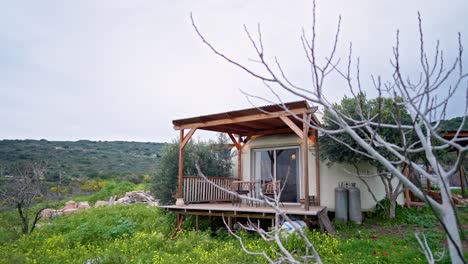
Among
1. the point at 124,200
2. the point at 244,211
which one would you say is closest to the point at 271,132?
the point at 244,211

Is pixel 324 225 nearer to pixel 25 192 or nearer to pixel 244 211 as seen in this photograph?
pixel 244 211

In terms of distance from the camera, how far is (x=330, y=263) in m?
5.04

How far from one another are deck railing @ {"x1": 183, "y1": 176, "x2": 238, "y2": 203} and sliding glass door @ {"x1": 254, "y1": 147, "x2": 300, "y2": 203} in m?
1.27

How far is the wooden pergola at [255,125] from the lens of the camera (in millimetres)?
7043

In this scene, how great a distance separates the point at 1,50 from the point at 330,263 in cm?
1421

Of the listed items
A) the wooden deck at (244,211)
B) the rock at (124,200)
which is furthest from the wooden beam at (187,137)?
the rock at (124,200)

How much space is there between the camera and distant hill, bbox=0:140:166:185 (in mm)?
25031

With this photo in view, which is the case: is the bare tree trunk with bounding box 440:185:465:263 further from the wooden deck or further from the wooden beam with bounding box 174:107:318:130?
the wooden beam with bounding box 174:107:318:130

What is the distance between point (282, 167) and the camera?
10.3m

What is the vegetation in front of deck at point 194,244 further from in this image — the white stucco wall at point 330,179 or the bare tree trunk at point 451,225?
the bare tree trunk at point 451,225

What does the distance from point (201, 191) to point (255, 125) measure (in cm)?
267

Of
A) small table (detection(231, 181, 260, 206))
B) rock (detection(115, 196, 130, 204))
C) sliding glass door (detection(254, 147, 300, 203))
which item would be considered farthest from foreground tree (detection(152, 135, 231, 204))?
rock (detection(115, 196, 130, 204))

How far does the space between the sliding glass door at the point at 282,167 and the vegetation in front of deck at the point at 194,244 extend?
8.29 feet

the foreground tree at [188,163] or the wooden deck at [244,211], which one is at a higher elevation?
the foreground tree at [188,163]
